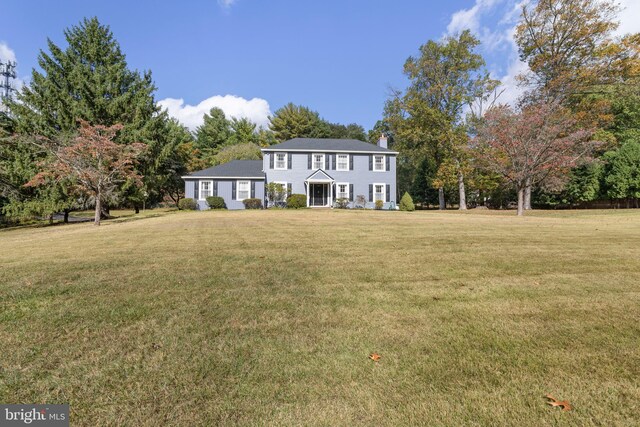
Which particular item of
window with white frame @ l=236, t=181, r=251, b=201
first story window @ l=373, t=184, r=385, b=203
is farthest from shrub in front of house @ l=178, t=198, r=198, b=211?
first story window @ l=373, t=184, r=385, b=203

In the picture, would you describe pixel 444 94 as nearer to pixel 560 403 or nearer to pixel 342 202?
pixel 342 202

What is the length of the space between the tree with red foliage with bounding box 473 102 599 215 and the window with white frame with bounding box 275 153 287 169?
1525 cm

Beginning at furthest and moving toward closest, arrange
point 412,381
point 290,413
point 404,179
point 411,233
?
point 404,179
point 411,233
point 412,381
point 290,413

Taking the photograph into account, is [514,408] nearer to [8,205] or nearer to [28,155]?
[8,205]

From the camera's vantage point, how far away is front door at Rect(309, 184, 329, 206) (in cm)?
2848

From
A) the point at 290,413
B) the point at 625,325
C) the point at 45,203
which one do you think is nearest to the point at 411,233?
the point at 625,325

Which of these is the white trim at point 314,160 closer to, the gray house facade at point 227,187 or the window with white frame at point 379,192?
the gray house facade at point 227,187

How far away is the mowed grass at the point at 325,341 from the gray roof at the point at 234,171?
21857 millimetres

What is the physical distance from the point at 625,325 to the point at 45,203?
22.5 metres

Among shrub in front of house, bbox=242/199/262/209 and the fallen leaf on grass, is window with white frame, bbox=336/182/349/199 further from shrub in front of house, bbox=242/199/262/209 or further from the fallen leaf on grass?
the fallen leaf on grass

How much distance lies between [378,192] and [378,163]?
102 inches

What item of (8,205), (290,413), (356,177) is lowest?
(290,413)

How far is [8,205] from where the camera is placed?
16891 millimetres

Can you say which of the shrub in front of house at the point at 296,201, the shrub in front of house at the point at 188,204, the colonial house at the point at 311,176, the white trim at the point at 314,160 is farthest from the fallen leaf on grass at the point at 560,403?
the shrub in front of house at the point at 188,204
